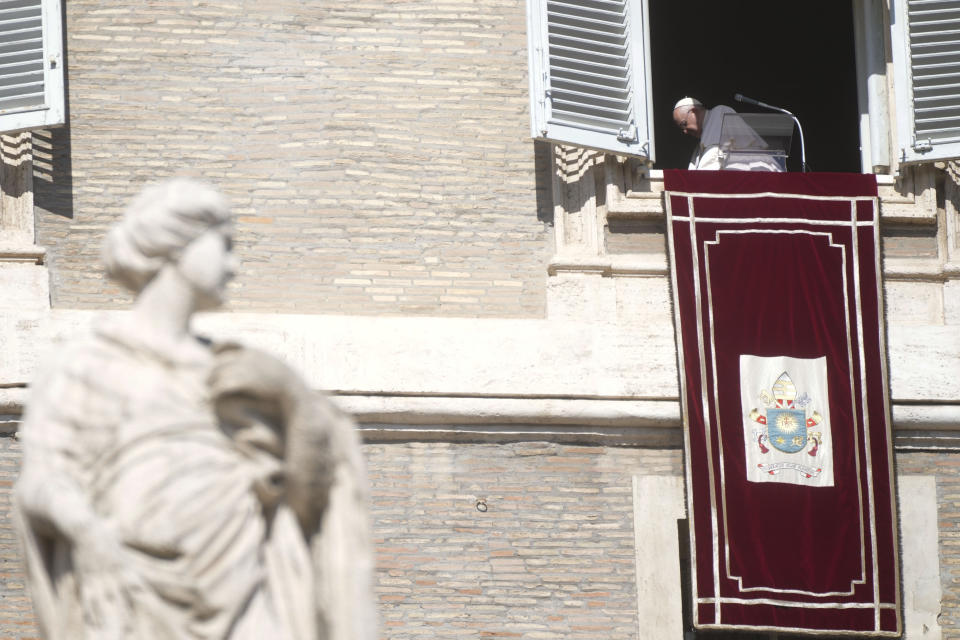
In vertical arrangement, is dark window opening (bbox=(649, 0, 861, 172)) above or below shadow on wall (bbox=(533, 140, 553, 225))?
above

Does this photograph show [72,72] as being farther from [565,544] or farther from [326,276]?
[565,544]

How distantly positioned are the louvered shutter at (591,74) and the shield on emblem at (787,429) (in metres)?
1.50

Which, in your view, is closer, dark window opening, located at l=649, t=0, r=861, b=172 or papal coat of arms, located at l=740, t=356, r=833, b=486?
papal coat of arms, located at l=740, t=356, r=833, b=486

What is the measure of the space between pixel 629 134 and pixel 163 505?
25.4 feet

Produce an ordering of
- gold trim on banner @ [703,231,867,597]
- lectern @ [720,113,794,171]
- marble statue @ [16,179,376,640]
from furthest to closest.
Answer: lectern @ [720,113,794,171] → gold trim on banner @ [703,231,867,597] → marble statue @ [16,179,376,640]

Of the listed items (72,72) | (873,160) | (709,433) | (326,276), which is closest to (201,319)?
(326,276)

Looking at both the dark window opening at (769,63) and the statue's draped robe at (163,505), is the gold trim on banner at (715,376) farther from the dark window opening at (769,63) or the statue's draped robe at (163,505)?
the statue's draped robe at (163,505)

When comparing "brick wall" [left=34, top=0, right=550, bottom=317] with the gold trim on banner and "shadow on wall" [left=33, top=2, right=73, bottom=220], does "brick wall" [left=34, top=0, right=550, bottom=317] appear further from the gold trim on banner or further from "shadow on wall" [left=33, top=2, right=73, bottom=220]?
the gold trim on banner

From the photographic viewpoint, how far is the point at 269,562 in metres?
→ 5.00

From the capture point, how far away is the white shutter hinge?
1234 centimetres

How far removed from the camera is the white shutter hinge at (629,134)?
12336 mm

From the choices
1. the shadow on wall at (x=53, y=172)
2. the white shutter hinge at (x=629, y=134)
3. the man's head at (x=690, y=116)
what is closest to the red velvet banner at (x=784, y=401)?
the white shutter hinge at (x=629, y=134)

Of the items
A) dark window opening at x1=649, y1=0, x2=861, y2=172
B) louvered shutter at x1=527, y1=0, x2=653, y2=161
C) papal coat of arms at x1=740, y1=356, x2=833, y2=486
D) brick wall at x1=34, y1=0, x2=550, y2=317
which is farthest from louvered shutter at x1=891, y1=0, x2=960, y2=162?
dark window opening at x1=649, y1=0, x2=861, y2=172

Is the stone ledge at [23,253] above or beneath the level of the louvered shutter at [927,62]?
beneath
